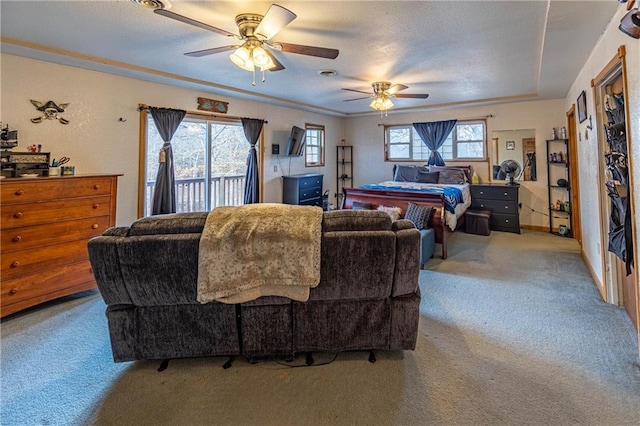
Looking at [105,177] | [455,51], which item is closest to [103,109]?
[105,177]

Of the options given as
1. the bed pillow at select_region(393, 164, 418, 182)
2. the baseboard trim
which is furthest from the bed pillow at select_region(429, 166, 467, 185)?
the baseboard trim

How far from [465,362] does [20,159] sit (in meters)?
4.07

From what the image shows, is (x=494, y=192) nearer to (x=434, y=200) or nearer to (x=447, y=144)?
(x=447, y=144)

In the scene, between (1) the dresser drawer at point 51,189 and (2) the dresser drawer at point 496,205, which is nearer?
(1) the dresser drawer at point 51,189

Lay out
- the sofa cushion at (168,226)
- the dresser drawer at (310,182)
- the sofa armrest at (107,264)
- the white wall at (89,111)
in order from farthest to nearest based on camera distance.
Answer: the dresser drawer at (310,182), the white wall at (89,111), the sofa cushion at (168,226), the sofa armrest at (107,264)

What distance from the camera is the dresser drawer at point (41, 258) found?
2.66m

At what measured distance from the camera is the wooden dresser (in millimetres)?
2646

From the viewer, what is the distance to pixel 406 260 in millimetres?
1974

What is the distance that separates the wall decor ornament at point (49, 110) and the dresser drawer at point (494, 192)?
643 centimetres

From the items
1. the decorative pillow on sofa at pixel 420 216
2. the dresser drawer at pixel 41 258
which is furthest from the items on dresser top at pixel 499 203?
the dresser drawer at pixel 41 258

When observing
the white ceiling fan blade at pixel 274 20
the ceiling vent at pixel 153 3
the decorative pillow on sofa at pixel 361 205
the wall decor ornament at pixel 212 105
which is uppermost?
the wall decor ornament at pixel 212 105

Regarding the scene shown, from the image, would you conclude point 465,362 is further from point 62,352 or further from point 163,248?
point 62,352

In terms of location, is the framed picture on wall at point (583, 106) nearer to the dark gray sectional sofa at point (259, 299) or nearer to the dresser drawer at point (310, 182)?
the dark gray sectional sofa at point (259, 299)

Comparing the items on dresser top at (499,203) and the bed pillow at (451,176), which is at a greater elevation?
the bed pillow at (451,176)
